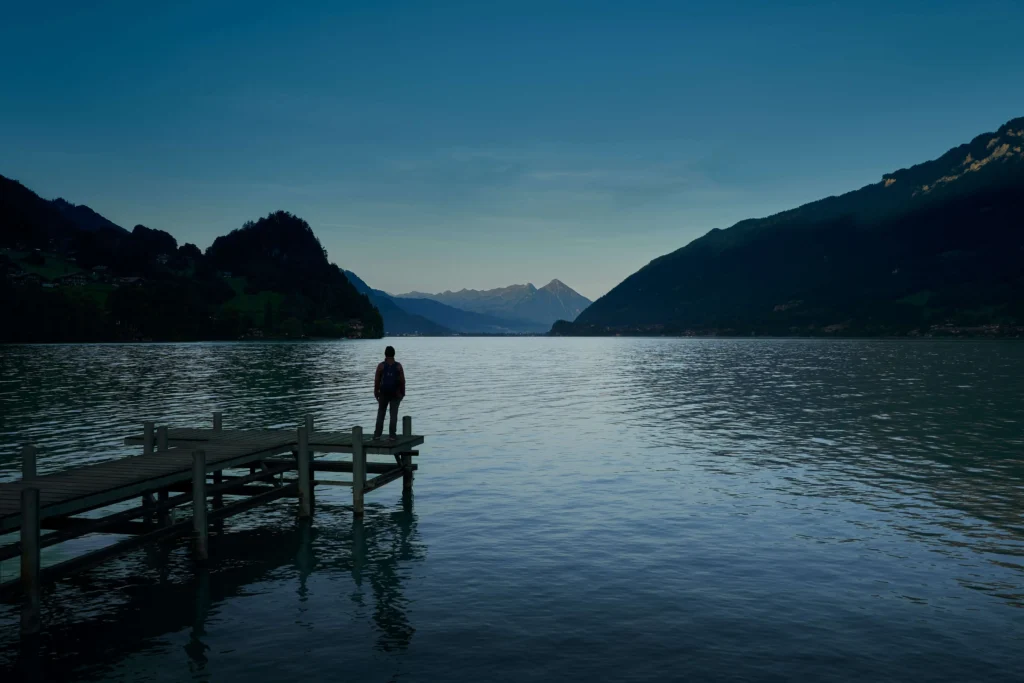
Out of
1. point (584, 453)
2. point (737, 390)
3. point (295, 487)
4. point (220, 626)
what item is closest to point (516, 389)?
point (737, 390)

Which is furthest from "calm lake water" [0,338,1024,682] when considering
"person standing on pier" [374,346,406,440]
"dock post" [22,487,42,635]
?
"person standing on pier" [374,346,406,440]

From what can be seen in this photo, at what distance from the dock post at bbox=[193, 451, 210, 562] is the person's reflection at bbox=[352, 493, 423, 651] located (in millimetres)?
3882

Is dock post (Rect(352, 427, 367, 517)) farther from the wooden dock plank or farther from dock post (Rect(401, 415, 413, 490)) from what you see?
dock post (Rect(401, 415, 413, 490))

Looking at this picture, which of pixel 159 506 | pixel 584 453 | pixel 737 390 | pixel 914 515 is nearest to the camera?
pixel 159 506

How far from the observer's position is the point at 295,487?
23375mm

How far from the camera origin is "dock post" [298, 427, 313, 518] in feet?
72.3

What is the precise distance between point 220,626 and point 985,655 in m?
14.3

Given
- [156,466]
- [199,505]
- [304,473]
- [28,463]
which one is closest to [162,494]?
[156,466]

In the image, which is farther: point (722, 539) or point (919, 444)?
point (919, 444)

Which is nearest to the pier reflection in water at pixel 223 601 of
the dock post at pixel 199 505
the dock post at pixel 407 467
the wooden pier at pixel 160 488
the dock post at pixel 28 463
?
the dock post at pixel 199 505

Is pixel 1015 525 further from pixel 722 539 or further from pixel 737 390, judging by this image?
pixel 737 390

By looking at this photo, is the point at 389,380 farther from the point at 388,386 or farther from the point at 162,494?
the point at 162,494

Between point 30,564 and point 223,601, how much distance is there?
12.4 feet

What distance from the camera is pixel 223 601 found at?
15.2m
